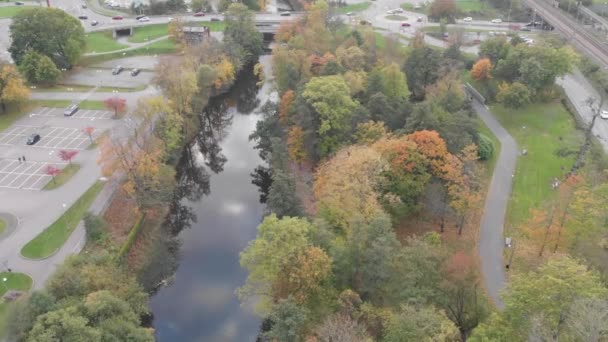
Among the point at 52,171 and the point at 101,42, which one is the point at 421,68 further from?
the point at 101,42

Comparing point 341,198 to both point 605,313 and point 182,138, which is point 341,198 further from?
point 182,138

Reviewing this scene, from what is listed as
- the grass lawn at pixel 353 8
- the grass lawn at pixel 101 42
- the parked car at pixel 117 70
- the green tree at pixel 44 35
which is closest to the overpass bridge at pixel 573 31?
the grass lawn at pixel 353 8

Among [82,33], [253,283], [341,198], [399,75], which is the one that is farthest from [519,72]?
[82,33]

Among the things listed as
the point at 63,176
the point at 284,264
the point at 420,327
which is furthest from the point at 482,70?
the point at 63,176

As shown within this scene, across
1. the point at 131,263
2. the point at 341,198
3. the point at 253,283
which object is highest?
the point at 341,198

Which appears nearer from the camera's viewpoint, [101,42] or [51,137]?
[51,137]

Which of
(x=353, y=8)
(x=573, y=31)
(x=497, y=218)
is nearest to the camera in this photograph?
(x=497, y=218)
